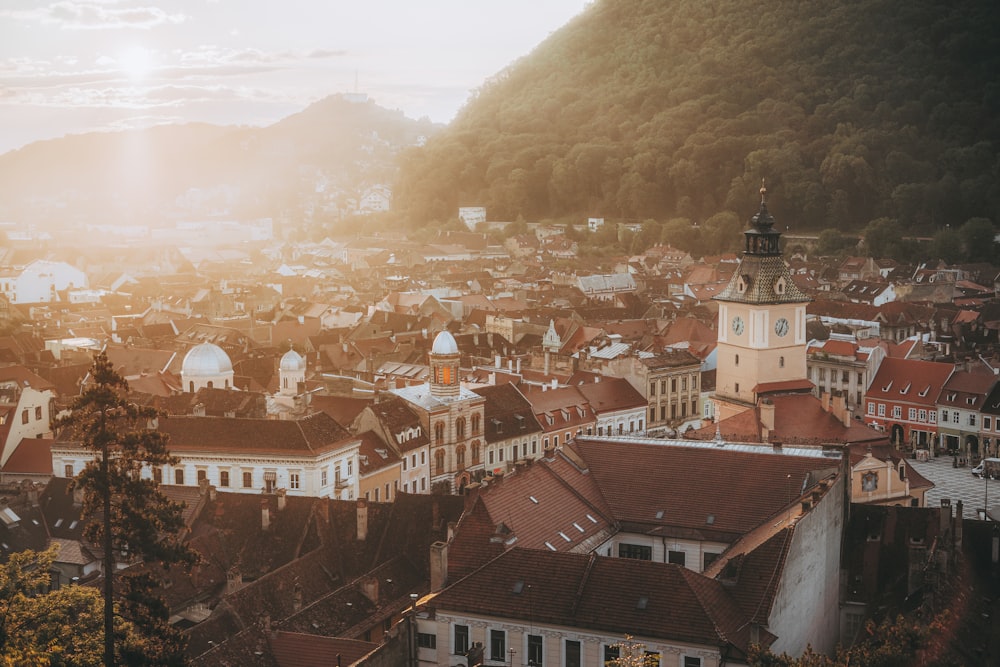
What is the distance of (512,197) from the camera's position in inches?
7190

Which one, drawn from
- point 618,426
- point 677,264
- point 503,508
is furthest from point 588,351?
point 677,264

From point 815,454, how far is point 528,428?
2292cm

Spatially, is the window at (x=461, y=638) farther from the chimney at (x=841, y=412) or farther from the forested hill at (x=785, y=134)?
the forested hill at (x=785, y=134)

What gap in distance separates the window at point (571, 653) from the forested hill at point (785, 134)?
127 m

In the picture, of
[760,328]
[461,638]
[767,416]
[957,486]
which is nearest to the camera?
[461,638]

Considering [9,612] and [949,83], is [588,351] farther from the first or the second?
[949,83]

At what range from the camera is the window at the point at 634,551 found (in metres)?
37.2

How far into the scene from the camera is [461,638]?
2936 cm

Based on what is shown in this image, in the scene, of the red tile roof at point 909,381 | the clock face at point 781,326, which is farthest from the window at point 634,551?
the red tile roof at point 909,381

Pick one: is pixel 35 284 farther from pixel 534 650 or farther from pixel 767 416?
pixel 534 650

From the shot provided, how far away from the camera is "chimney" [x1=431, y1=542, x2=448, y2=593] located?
102ft

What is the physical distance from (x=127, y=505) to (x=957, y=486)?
46.8 m

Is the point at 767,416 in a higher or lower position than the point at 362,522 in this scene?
higher

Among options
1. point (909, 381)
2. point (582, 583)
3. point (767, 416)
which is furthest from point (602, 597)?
point (909, 381)
